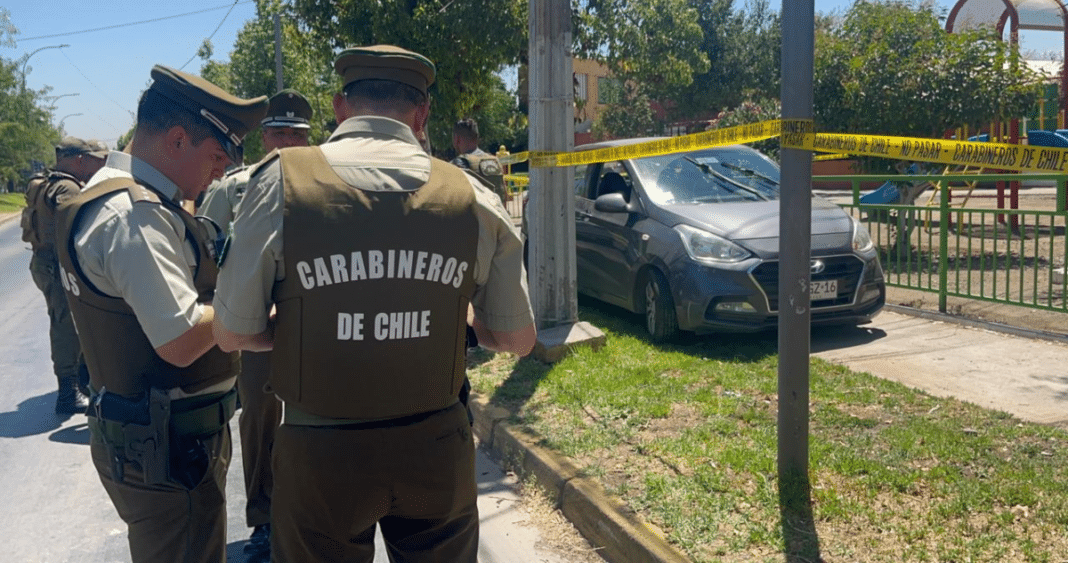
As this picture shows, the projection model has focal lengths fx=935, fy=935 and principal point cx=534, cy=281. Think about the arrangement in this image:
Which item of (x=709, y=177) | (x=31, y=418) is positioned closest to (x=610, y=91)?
(x=709, y=177)

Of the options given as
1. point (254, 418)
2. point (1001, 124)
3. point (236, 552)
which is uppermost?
point (1001, 124)

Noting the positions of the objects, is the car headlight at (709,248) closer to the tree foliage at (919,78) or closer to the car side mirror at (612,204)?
the car side mirror at (612,204)

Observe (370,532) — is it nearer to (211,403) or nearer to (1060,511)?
(211,403)

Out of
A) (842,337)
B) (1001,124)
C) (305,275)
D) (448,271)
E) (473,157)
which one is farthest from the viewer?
(1001,124)

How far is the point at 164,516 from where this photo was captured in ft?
8.77

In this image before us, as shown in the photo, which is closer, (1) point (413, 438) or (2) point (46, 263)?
(1) point (413, 438)

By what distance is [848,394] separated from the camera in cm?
564

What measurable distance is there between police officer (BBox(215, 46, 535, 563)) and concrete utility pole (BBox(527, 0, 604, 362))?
4.41m

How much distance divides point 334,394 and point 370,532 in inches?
16.9

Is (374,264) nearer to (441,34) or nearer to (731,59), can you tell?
(441,34)

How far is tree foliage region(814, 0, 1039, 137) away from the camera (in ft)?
39.1

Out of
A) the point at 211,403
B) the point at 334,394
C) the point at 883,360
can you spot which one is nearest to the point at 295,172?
the point at 334,394

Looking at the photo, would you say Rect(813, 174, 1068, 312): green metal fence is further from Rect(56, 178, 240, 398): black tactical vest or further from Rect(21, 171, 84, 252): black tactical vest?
Rect(56, 178, 240, 398): black tactical vest

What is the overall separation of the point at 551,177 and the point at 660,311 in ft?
4.48
